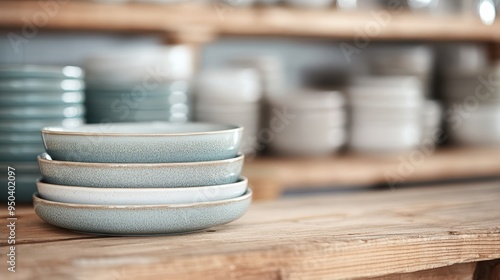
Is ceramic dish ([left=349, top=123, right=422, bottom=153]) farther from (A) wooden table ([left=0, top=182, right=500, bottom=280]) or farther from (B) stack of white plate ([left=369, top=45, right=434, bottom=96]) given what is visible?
(A) wooden table ([left=0, top=182, right=500, bottom=280])

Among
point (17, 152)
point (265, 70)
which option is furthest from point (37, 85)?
point (265, 70)

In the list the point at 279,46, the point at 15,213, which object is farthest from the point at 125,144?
the point at 279,46

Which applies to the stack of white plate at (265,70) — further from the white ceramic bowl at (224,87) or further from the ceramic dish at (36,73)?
the ceramic dish at (36,73)

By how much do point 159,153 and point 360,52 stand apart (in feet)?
7.37

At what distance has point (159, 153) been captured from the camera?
0.83 m

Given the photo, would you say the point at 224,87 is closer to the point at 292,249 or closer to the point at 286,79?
the point at 286,79

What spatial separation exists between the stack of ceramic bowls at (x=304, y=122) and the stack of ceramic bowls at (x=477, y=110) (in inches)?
24.5

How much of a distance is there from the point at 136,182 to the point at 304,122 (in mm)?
1480

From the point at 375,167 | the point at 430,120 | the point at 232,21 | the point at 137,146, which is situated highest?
the point at 232,21

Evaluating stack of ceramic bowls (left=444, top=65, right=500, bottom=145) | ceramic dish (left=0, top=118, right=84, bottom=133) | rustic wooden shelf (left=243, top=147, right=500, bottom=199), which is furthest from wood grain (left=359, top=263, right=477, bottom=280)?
stack of ceramic bowls (left=444, top=65, right=500, bottom=145)

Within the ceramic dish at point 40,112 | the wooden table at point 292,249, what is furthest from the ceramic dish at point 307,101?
the wooden table at point 292,249

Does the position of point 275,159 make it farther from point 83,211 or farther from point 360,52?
point 83,211

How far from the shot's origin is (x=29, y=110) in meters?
1.33

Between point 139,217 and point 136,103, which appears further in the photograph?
point 136,103
